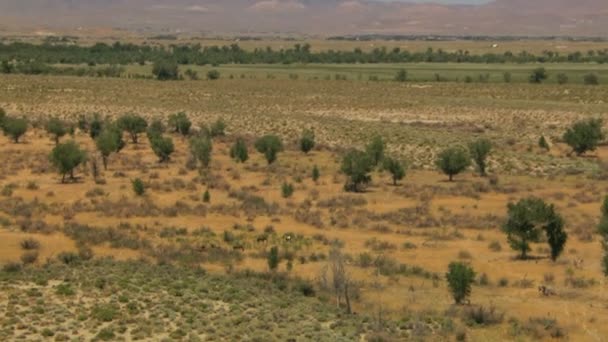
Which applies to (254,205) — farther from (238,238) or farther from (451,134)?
(451,134)

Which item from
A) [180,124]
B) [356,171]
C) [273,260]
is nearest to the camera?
[273,260]

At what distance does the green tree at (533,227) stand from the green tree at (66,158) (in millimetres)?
22929

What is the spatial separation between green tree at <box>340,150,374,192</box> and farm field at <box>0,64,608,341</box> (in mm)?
740

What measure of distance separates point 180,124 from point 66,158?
1885 cm

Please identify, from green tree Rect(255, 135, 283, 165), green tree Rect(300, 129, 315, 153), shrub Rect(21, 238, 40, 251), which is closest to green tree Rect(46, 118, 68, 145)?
green tree Rect(255, 135, 283, 165)

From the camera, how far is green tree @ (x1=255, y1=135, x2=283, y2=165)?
4772 cm

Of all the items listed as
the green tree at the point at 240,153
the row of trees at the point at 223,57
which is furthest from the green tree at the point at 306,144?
the row of trees at the point at 223,57

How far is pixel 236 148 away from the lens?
161 feet

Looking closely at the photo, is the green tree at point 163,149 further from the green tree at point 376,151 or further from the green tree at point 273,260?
the green tree at point 273,260

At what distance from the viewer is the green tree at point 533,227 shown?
88.4 ft

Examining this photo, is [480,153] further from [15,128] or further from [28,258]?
[15,128]

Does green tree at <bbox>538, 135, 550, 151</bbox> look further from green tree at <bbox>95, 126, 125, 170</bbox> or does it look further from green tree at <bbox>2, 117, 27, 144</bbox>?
green tree at <bbox>2, 117, 27, 144</bbox>

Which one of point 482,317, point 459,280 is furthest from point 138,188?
point 482,317

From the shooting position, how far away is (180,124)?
5912 cm
